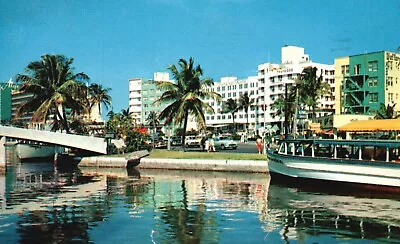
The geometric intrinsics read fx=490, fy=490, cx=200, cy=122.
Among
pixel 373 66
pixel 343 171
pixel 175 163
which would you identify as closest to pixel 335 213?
pixel 343 171

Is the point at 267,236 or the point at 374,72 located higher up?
the point at 374,72

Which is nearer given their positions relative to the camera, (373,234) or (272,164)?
(373,234)

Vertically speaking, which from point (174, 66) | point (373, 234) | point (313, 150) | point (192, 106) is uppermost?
point (174, 66)

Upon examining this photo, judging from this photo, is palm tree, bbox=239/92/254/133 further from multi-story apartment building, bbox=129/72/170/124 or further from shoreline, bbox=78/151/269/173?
shoreline, bbox=78/151/269/173

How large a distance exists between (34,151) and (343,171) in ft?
152

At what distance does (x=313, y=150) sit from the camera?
31.6 metres

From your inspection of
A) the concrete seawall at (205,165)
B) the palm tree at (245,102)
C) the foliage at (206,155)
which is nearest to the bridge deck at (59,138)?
the foliage at (206,155)

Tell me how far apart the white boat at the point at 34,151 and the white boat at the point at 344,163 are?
37681 mm

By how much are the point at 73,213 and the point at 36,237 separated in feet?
15.7

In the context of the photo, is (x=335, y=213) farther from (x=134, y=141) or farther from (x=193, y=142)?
(x=193, y=142)

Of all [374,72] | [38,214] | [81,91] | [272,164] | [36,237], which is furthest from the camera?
[374,72]

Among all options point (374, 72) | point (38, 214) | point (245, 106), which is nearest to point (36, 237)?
point (38, 214)

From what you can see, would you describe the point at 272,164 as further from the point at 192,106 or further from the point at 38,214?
the point at 38,214

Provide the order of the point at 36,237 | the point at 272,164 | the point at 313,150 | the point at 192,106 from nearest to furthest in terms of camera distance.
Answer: the point at 36,237, the point at 313,150, the point at 272,164, the point at 192,106
